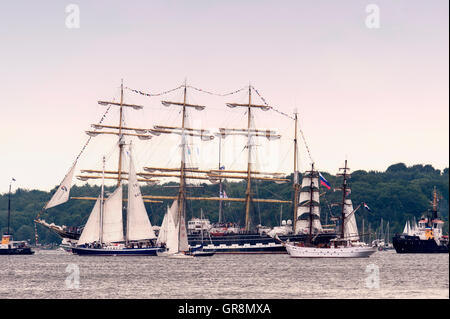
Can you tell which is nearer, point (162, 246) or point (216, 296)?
point (216, 296)

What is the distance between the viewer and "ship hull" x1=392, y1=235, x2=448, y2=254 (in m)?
171

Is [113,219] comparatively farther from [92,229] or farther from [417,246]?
[417,246]

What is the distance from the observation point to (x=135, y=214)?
132 meters

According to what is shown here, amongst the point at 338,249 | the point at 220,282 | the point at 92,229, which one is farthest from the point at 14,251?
the point at 220,282

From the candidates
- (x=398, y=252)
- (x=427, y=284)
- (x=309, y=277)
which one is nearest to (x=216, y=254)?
(x=398, y=252)

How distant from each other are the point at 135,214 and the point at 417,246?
63.5m

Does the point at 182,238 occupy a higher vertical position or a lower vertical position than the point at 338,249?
higher

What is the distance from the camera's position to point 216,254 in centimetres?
15700

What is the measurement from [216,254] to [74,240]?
25.2 m

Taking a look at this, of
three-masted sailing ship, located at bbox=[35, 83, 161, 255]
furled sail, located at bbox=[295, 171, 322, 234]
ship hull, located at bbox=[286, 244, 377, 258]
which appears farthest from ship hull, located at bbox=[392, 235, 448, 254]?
three-masted sailing ship, located at bbox=[35, 83, 161, 255]

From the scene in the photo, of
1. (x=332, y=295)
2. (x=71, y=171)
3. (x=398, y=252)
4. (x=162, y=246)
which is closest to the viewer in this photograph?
(x=332, y=295)

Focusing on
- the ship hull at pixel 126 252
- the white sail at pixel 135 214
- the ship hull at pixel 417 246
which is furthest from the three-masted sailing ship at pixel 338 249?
the ship hull at pixel 417 246
